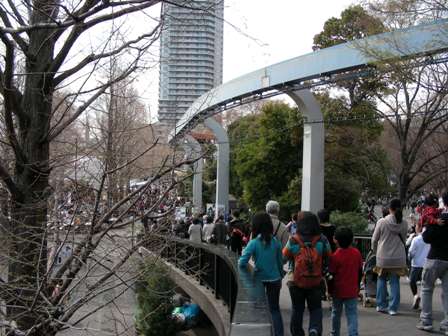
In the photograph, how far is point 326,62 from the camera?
1723cm

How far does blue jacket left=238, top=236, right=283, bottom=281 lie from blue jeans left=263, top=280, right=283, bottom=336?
0.09 meters

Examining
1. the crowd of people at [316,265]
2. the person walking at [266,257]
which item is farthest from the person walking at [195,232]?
the person walking at [266,257]

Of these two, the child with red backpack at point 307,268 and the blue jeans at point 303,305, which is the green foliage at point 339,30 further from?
the blue jeans at point 303,305

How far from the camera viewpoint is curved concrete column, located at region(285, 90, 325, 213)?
18.4 meters

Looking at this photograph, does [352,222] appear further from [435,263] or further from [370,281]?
[435,263]

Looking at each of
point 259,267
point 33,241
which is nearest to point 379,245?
point 259,267

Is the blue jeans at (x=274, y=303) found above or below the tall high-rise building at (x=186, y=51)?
below

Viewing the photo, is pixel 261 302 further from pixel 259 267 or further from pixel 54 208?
pixel 54 208

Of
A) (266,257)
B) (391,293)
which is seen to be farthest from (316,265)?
(391,293)

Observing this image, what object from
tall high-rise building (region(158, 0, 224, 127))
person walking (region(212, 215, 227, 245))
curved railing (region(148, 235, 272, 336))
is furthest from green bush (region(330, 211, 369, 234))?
tall high-rise building (region(158, 0, 224, 127))

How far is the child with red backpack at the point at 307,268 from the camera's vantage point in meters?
6.22

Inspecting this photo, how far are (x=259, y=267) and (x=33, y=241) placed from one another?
2557 millimetres

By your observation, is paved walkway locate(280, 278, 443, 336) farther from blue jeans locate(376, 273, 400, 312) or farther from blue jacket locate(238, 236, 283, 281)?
blue jacket locate(238, 236, 283, 281)

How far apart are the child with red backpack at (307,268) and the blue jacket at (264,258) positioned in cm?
24
